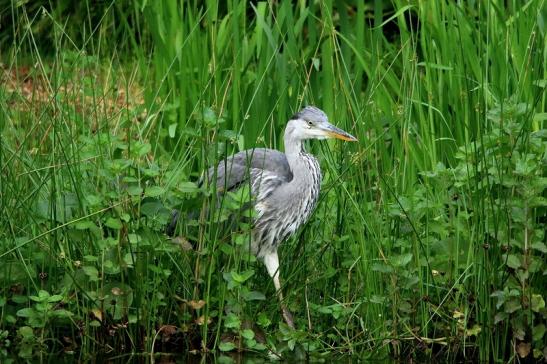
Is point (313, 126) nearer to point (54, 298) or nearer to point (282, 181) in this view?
point (282, 181)

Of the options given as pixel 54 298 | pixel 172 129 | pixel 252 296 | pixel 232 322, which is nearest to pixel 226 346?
pixel 232 322

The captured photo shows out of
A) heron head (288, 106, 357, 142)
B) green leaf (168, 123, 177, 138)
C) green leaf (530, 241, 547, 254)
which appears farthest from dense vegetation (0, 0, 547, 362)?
green leaf (168, 123, 177, 138)

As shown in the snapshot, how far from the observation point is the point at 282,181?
5.39 m

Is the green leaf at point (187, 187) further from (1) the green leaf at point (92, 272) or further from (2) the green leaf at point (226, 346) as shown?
(2) the green leaf at point (226, 346)

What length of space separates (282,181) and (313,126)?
0.99 feet

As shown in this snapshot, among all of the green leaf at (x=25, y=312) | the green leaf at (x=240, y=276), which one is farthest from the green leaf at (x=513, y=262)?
the green leaf at (x=25, y=312)

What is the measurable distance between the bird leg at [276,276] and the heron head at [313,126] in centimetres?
53

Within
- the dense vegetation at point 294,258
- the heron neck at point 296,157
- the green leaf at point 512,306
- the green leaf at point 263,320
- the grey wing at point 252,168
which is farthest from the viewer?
the heron neck at point 296,157

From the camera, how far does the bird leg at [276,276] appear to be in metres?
4.80

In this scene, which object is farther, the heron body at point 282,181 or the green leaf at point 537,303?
the heron body at point 282,181

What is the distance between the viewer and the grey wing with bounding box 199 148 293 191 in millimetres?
5156

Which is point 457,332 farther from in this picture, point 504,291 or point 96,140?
point 96,140

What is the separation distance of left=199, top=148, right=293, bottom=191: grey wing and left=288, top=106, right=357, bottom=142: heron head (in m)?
0.17

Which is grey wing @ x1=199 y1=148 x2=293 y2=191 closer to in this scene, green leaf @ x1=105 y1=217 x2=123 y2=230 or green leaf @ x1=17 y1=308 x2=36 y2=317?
green leaf @ x1=105 y1=217 x2=123 y2=230
